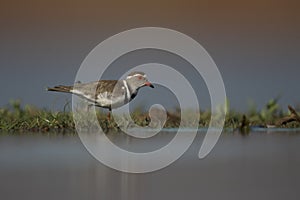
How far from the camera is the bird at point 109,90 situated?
8.82 meters

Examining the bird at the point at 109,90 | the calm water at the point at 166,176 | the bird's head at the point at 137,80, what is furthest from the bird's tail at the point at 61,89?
the calm water at the point at 166,176

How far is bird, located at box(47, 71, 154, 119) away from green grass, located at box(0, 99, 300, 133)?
176 mm

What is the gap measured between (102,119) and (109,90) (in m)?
0.46

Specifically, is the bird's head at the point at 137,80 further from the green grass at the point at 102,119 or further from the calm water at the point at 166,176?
the calm water at the point at 166,176

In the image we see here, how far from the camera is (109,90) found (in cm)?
885

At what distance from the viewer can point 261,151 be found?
245 inches

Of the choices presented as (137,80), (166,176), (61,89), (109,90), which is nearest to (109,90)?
(109,90)

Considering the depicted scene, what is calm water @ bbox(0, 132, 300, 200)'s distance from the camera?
4430mm

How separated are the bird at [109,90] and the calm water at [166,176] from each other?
2093 mm

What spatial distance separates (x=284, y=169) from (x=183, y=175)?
775 millimetres

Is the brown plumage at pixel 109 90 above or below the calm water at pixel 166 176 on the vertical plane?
above

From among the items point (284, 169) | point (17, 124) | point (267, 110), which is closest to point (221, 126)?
point (267, 110)

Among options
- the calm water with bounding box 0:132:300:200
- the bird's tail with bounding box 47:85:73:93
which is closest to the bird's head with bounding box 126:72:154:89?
the bird's tail with bounding box 47:85:73:93

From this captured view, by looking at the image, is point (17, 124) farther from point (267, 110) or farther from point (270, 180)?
point (270, 180)
